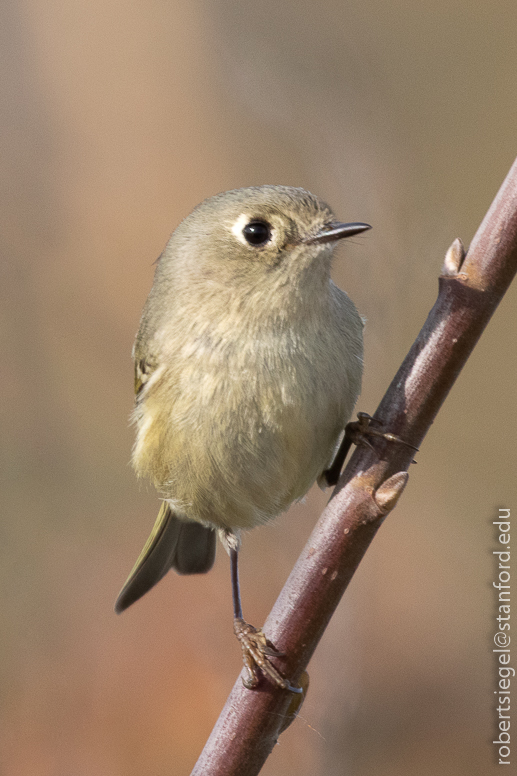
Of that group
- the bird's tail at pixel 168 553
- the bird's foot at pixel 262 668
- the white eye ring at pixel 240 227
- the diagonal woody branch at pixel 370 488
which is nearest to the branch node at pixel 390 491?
the diagonal woody branch at pixel 370 488

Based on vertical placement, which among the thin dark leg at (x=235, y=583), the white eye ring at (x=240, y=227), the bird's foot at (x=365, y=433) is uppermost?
the white eye ring at (x=240, y=227)

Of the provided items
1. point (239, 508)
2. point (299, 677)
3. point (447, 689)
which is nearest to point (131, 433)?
point (239, 508)

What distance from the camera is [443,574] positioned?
5.89 feet

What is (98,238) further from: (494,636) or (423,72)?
(494,636)

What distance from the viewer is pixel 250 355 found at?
3.95 feet

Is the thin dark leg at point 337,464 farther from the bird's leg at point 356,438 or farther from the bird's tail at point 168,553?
the bird's tail at point 168,553

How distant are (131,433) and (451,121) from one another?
1.08 meters

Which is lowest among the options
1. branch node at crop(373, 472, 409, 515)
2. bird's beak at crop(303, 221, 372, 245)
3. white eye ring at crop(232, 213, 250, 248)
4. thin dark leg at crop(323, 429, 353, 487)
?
thin dark leg at crop(323, 429, 353, 487)

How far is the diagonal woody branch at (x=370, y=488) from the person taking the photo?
91 cm

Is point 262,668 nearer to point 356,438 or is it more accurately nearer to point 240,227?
point 356,438

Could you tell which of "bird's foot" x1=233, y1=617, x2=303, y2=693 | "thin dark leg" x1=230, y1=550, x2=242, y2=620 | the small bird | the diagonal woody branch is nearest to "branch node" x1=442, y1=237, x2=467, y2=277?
the diagonal woody branch

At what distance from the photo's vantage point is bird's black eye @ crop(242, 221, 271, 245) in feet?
4.03

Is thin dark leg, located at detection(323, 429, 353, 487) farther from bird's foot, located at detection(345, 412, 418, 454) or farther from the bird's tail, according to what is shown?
the bird's tail

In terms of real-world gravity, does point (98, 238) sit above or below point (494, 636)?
above
